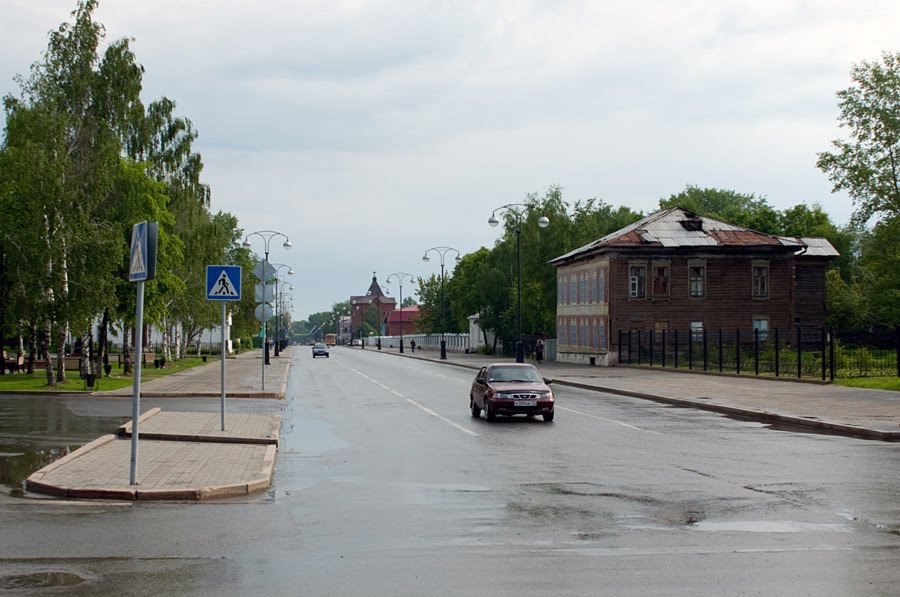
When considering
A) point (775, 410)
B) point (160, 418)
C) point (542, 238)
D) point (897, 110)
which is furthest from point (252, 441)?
point (542, 238)

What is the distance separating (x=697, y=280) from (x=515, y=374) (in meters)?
45.5

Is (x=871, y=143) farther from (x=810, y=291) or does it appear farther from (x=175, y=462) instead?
(x=175, y=462)

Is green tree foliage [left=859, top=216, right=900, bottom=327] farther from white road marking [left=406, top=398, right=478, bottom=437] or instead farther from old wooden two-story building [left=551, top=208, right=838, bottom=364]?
white road marking [left=406, top=398, right=478, bottom=437]

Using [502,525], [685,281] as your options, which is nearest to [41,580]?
[502,525]

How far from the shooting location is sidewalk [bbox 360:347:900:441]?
21875mm

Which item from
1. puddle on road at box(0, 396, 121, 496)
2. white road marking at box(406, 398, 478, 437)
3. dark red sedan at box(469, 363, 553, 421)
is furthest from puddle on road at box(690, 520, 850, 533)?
dark red sedan at box(469, 363, 553, 421)

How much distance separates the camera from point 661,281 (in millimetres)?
A: 66938

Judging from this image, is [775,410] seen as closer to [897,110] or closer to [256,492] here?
[256,492]

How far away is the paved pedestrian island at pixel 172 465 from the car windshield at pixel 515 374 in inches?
246

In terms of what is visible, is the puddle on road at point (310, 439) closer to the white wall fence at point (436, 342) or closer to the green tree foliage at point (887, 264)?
the green tree foliage at point (887, 264)

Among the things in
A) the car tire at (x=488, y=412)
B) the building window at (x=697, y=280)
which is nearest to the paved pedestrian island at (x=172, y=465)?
the car tire at (x=488, y=412)

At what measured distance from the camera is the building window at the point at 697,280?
220 ft

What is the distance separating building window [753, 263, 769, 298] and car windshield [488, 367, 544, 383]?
4703 centimetres

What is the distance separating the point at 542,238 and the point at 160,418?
68.5 meters
